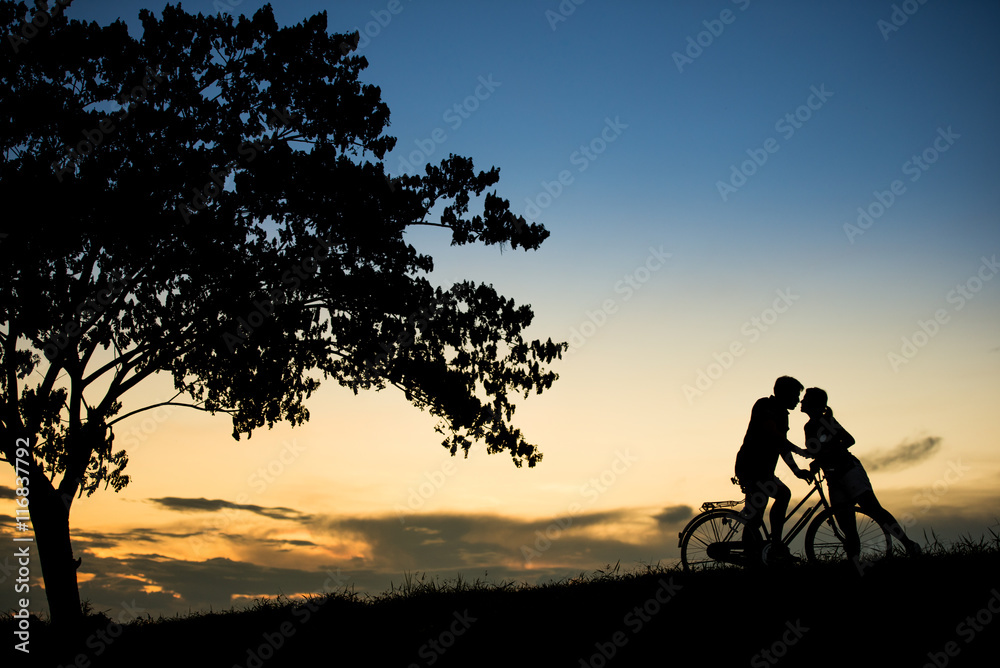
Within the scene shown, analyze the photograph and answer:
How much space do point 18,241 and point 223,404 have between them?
5605 mm

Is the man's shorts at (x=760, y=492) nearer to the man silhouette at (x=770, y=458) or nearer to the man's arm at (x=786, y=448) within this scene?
the man silhouette at (x=770, y=458)

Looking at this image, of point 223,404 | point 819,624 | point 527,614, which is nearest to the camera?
point 819,624

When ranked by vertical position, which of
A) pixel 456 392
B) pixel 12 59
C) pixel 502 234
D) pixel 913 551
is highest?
pixel 12 59

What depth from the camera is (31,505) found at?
14125mm

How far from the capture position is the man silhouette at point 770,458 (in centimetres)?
870

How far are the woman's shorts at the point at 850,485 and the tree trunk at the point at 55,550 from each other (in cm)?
1333

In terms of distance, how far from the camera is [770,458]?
29.1ft

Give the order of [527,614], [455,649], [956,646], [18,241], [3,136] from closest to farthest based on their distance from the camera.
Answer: [956,646] < [455,649] < [527,614] < [18,241] < [3,136]

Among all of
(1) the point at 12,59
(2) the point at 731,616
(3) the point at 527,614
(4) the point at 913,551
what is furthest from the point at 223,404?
(4) the point at 913,551

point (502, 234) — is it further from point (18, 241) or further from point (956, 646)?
point (956, 646)

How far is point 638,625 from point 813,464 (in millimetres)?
3132

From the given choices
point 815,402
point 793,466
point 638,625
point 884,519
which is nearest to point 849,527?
point 884,519

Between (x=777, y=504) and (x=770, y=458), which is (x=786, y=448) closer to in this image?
(x=770, y=458)

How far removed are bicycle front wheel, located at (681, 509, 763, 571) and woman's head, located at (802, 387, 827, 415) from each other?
1.61 meters
